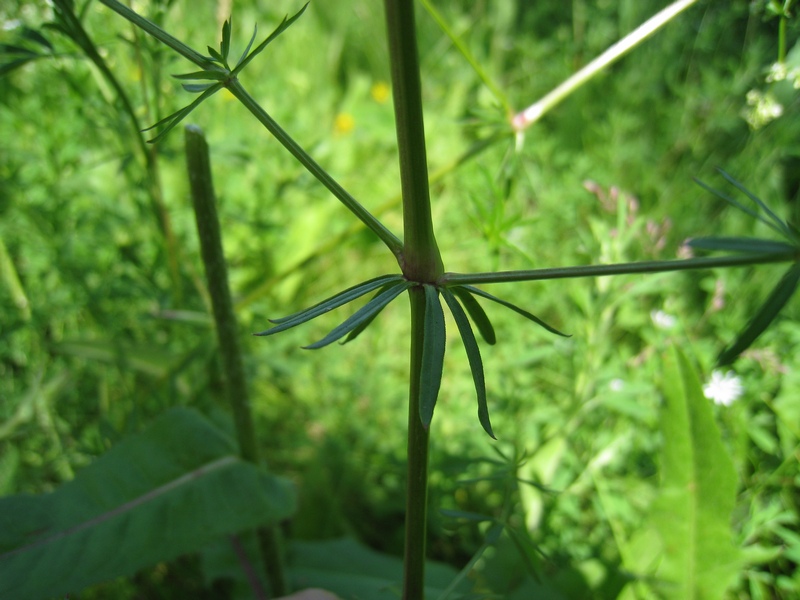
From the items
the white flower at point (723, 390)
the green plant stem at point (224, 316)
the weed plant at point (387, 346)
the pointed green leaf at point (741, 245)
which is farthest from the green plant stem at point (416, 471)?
the white flower at point (723, 390)

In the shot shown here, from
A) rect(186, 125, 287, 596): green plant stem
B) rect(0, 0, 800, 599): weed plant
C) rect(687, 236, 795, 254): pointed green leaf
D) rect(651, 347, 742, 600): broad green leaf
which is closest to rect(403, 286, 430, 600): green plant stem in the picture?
rect(0, 0, 800, 599): weed plant

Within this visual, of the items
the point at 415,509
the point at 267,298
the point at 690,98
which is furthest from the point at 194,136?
the point at 690,98

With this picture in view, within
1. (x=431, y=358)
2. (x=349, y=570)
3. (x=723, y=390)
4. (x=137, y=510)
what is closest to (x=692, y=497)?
(x=723, y=390)

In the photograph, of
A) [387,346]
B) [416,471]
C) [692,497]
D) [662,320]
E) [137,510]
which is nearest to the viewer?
[416,471]

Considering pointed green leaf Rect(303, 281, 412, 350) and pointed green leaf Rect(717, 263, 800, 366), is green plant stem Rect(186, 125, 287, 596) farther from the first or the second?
pointed green leaf Rect(717, 263, 800, 366)

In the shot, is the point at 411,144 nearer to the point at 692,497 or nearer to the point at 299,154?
the point at 299,154

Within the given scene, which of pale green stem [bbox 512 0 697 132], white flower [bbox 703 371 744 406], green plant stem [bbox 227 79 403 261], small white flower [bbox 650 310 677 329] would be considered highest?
pale green stem [bbox 512 0 697 132]

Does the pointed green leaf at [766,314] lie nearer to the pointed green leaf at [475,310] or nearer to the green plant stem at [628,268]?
the green plant stem at [628,268]
